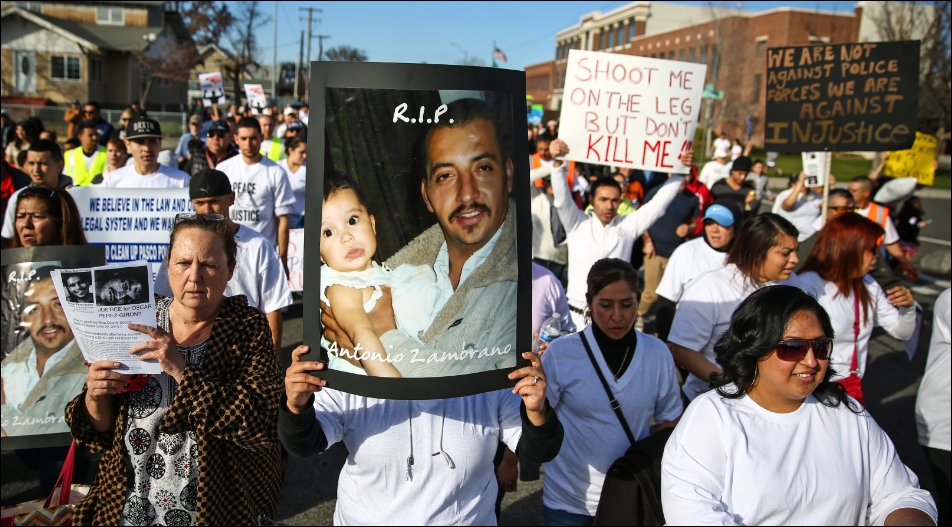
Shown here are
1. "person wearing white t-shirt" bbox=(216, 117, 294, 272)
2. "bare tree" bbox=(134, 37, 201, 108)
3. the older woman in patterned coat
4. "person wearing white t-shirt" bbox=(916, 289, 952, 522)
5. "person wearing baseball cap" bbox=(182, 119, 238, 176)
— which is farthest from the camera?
"bare tree" bbox=(134, 37, 201, 108)

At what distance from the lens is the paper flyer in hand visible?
239 cm

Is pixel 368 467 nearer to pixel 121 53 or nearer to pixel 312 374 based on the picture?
pixel 312 374

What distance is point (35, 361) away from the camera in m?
3.26

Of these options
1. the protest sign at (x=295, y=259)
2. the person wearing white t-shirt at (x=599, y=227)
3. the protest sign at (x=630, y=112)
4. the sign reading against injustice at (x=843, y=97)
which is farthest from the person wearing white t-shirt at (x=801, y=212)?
the protest sign at (x=295, y=259)

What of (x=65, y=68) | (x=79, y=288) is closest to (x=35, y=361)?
(x=79, y=288)

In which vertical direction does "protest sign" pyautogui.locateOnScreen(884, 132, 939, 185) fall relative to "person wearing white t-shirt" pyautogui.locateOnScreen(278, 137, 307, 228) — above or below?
above

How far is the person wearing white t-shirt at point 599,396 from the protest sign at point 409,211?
1.20 metres

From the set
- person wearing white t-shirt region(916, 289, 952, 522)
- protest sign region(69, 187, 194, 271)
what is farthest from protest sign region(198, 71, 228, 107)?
person wearing white t-shirt region(916, 289, 952, 522)

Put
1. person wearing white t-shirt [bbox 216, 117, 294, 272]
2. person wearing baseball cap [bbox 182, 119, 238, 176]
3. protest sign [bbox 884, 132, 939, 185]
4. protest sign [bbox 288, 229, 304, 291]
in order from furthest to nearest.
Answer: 1. protest sign [bbox 884, 132, 939, 185]
2. person wearing baseball cap [bbox 182, 119, 238, 176]
3. protest sign [bbox 288, 229, 304, 291]
4. person wearing white t-shirt [bbox 216, 117, 294, 272]

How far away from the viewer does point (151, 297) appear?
2457mm

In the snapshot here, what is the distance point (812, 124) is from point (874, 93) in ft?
1.84

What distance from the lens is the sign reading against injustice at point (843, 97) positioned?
253 inches

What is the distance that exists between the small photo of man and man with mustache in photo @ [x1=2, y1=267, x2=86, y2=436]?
0.99m

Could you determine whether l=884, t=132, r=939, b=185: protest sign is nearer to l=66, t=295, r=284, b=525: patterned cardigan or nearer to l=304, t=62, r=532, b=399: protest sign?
l=304, t=62, r=532, b=399: protest sign
